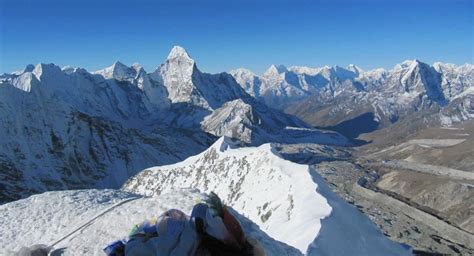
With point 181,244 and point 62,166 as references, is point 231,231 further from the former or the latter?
point 62,166

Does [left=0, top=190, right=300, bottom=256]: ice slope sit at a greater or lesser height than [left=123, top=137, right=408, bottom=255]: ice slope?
greater

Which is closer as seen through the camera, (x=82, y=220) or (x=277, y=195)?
(x=82, y=220)

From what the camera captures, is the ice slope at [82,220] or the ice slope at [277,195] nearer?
the ice slope at [82,220]

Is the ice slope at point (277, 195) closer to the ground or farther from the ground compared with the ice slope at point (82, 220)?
closer to the ground

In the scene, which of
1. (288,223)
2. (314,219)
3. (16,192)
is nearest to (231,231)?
(314,219)

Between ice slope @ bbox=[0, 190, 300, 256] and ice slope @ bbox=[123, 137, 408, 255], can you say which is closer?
ice slope @ bbox=[0, 190, 300, 256]

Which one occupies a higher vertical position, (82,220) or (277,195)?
(82,220)
